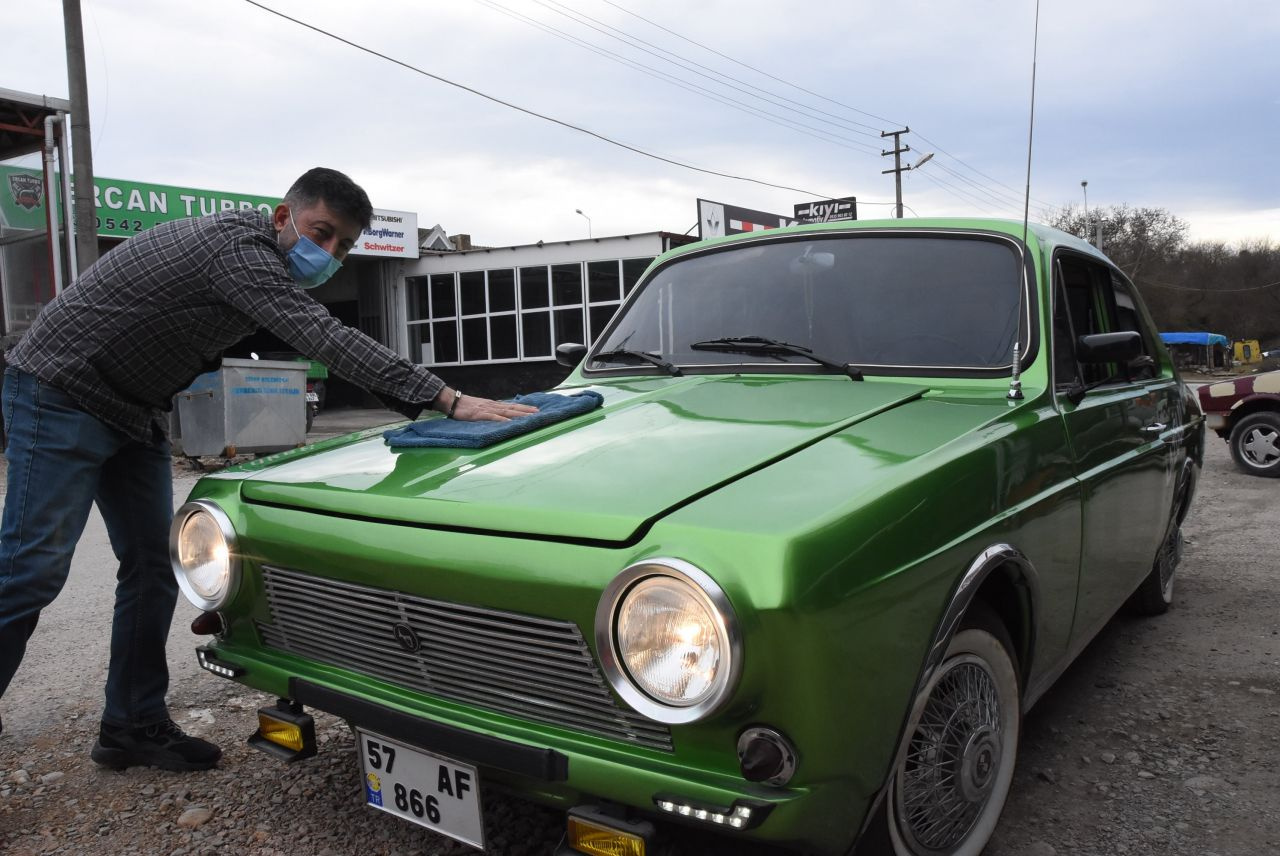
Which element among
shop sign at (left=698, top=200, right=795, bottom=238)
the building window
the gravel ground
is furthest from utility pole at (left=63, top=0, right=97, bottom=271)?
shop sign at (left=698, top=200, right=795, bottom=238)

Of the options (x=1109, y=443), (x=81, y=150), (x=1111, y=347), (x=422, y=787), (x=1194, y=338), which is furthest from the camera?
(x=1194, y=338)

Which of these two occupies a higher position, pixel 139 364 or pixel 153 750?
pixel 139 364

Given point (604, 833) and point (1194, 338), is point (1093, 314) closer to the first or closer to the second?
point (604, 833)

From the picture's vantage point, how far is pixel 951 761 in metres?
1.96

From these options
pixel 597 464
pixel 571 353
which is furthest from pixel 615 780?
pixel 571 353

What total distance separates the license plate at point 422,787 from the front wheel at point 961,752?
2.64 feet

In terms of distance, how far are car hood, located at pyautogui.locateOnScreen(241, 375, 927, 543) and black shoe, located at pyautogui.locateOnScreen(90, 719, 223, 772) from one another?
1001 mm

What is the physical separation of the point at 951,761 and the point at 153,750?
2.25 metres

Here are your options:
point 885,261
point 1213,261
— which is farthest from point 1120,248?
point 885,261

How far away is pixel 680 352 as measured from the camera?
3121 millimetres

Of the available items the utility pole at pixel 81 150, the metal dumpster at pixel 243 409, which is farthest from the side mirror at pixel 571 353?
the utility pole at pixel 81 150

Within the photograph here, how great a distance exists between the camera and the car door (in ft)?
8.72

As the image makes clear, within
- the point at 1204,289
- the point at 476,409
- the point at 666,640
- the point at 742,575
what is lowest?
the point at 666,640

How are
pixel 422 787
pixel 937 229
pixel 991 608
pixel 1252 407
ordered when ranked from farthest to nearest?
pixel 1252 407 < pixel 937 229 < pixel 991 608 < pixel 422 787
